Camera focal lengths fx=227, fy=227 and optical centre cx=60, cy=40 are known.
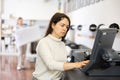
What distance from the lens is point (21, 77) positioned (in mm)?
5012

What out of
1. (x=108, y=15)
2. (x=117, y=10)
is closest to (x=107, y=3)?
(x=108, y=15)

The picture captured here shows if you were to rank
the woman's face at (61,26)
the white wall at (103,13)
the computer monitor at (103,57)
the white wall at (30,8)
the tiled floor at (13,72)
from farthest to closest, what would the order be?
the white wall at (30,8) < the tiled floor at (13,72) < the white wall at (103,13) < the woman's face at (61,26) < the computer monitor at (103,57)

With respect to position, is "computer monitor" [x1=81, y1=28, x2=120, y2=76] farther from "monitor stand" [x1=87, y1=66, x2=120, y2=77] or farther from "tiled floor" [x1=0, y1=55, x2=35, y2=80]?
"tiled floor" [x1=0, y1=55, x2=35, y2=80]

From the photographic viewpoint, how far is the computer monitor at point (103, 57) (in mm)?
1478

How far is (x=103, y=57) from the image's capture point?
1543 mm

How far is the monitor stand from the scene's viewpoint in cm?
162

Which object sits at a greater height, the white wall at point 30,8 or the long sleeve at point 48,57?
the white wall at point 30,8

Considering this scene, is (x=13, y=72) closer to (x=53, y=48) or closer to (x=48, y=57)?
(x=53, y=48)

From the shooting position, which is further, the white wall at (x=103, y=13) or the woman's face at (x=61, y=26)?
the white wall at (x=103, y=13)

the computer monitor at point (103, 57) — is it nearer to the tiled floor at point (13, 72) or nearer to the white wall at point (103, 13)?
the white wall at point (103, 13)

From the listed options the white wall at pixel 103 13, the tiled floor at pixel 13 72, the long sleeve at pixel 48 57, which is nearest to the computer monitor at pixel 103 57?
the long sleeve at pixel 48 57

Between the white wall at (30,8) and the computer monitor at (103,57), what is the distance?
21.7 feet

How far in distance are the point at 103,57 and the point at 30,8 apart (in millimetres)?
6826

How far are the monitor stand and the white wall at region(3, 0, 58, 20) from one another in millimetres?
6657
